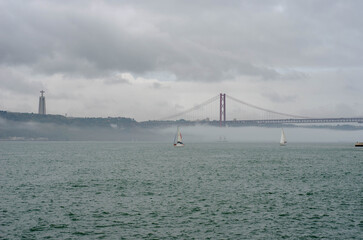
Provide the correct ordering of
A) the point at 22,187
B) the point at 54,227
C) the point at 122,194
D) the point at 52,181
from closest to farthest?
the point at 54,227 → the point at 122,194 → the point at 22,187 → the point at 52,181

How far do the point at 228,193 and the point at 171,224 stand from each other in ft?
39.0

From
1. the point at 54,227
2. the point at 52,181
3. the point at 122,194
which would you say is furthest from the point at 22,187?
the point at 54,227

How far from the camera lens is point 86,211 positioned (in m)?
24.4

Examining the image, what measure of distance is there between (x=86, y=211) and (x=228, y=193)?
40.1 ft

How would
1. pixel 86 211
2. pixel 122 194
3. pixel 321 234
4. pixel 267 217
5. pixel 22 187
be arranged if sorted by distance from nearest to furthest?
pixel 321 234 → pixel 267 217 → pixel 86 211 → pixel 122 194 → pixel 22 187

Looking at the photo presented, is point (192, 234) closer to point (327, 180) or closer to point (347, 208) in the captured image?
point (347, 208)

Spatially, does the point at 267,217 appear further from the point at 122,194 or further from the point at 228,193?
the point at 122,194

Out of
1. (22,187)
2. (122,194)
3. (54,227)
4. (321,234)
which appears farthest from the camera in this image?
(22,187)

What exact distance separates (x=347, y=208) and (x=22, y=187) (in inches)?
1033

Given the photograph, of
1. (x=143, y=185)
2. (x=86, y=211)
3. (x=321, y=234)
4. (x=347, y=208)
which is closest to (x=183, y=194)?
(x=143, y=185)

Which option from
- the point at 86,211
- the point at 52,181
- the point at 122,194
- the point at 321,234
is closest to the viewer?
the point at 321,234

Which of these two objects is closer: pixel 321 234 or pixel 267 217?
pixel 321 234

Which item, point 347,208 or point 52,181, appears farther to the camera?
point 52,181

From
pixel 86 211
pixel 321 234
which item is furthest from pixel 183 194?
pixel 321 234
